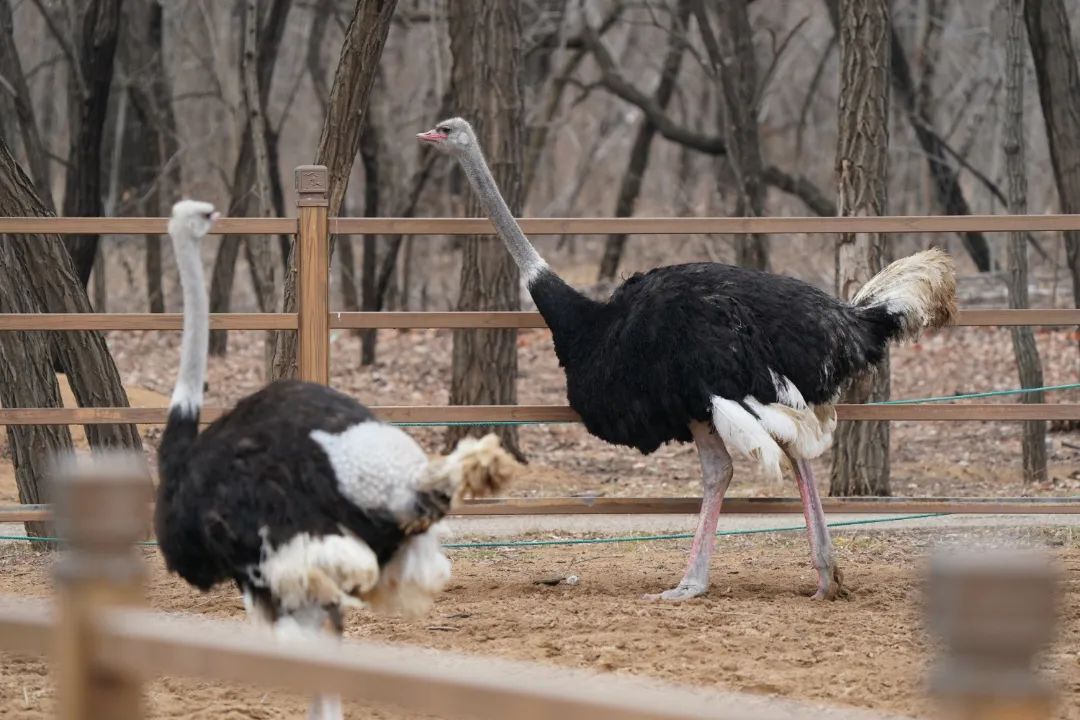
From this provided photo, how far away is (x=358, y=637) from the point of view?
17.1 ft

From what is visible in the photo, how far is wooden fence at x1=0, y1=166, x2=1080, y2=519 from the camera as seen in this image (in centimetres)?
612

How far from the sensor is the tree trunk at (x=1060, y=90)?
392 inches

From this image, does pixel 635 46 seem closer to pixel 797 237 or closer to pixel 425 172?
pixel 797 237

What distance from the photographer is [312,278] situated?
20.1 ft

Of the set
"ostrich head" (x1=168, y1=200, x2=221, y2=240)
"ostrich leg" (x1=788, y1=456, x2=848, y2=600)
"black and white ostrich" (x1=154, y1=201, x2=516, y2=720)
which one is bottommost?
"ostrich leg" (x1=788, y1=456, x2=848, y2=600)

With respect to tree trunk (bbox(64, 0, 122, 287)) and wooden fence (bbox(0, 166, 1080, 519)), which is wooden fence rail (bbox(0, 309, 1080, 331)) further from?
tree trunk (bbox(64, 0, 122, 287))

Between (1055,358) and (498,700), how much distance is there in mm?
13230

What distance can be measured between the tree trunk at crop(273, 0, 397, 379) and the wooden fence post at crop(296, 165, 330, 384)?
987 millimetres

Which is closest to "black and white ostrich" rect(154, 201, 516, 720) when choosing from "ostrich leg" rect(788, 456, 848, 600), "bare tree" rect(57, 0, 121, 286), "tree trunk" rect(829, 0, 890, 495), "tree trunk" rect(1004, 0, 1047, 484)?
"ostrich leg" rect(788, 456, 848, 600)

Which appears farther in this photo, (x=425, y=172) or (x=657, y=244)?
(x=657, y=244)

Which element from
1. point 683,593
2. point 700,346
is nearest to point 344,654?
point 700,346

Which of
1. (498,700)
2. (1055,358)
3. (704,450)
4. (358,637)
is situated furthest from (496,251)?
(498,700)

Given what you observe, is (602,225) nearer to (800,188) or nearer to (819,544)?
(819,544)

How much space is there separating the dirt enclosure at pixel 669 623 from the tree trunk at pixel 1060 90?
349 cm
